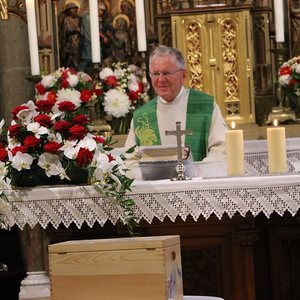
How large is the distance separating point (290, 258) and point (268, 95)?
2.64 metres

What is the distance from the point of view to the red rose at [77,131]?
4.35 metres

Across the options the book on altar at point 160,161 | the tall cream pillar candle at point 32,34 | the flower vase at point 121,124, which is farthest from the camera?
the flower vase at point 121,124

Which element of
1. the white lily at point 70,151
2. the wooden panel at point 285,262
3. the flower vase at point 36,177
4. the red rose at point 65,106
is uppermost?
the red rose at point 65,106

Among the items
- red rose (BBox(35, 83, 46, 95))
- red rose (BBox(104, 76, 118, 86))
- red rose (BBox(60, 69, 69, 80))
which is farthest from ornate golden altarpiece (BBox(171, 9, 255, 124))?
red rose (BBox(35, 83, 46, 95))

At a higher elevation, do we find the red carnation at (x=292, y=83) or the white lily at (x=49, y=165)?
the red carnation at (x=292, y=83)

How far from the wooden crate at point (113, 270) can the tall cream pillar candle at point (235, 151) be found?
1.21 meters

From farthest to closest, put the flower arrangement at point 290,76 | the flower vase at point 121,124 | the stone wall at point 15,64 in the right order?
the stone wall at point 15,64 < the flower vase at point 121,124 < the flower arrangement at point 290,76

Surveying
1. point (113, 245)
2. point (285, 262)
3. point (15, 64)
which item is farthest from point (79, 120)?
point (15, 64)

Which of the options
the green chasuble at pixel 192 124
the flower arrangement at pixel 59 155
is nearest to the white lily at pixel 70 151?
the flower arrangement at pixel 59 155

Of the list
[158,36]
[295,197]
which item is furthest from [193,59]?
[295,197]

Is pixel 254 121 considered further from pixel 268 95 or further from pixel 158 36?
pixel 158 36

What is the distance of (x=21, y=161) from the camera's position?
4.32 m

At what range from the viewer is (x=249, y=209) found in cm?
427

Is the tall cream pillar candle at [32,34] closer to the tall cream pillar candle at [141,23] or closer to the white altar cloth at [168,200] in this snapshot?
the tall cream pillar candle at [141,23]
